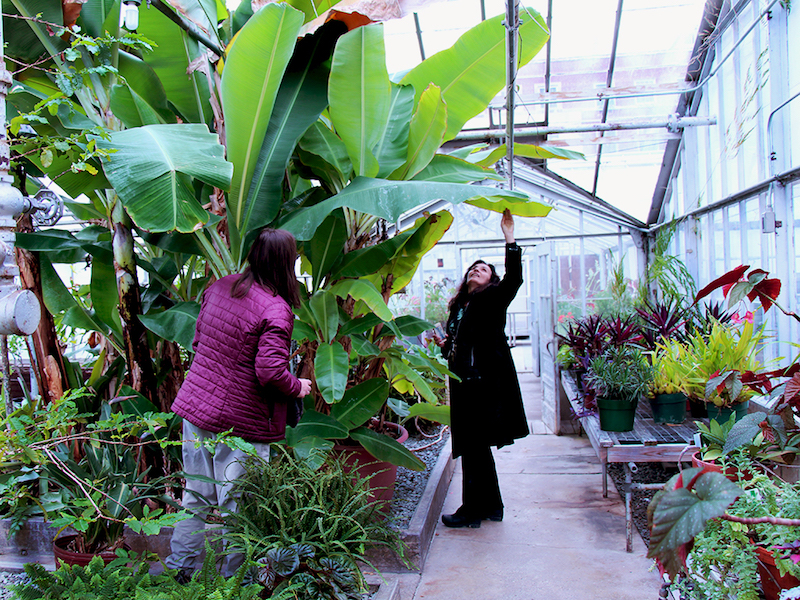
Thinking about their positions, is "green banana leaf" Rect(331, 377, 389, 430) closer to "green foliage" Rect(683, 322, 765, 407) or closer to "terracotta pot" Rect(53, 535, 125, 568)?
"terracotta pot" Rect(53, 535, 125, 568)

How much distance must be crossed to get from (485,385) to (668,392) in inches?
43.2

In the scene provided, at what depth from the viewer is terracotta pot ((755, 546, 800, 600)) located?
1.25 meters

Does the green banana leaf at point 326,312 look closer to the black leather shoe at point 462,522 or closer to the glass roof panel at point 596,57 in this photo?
the black leather shoe at point 462,522

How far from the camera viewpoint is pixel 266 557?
5.45 ft

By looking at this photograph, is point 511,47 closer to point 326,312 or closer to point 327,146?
point 327,146

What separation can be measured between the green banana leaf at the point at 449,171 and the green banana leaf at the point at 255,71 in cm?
80

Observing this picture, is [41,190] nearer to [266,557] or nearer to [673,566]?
[266,557]

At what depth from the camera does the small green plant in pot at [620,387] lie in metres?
3.04

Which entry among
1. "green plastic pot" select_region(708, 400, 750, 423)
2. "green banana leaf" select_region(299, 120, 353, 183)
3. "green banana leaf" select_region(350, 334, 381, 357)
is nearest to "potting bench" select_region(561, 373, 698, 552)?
"green plastic pot" select_region(708, 400, 750, 423)

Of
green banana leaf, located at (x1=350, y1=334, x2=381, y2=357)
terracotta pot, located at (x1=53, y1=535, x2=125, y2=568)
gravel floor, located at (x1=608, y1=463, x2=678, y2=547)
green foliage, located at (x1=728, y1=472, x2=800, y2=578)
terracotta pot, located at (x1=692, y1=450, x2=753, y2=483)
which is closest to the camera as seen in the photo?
green foliage, located at (x1=728, y1=472, x2=800, y2=578)

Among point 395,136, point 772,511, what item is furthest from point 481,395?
point 772,511

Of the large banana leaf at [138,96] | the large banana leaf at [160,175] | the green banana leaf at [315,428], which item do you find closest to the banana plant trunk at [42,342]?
the large banana leaf at [138,96]

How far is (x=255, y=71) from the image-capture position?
7.10 ft

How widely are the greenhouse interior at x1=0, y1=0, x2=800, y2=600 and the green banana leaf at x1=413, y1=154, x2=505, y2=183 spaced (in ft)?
0.05
